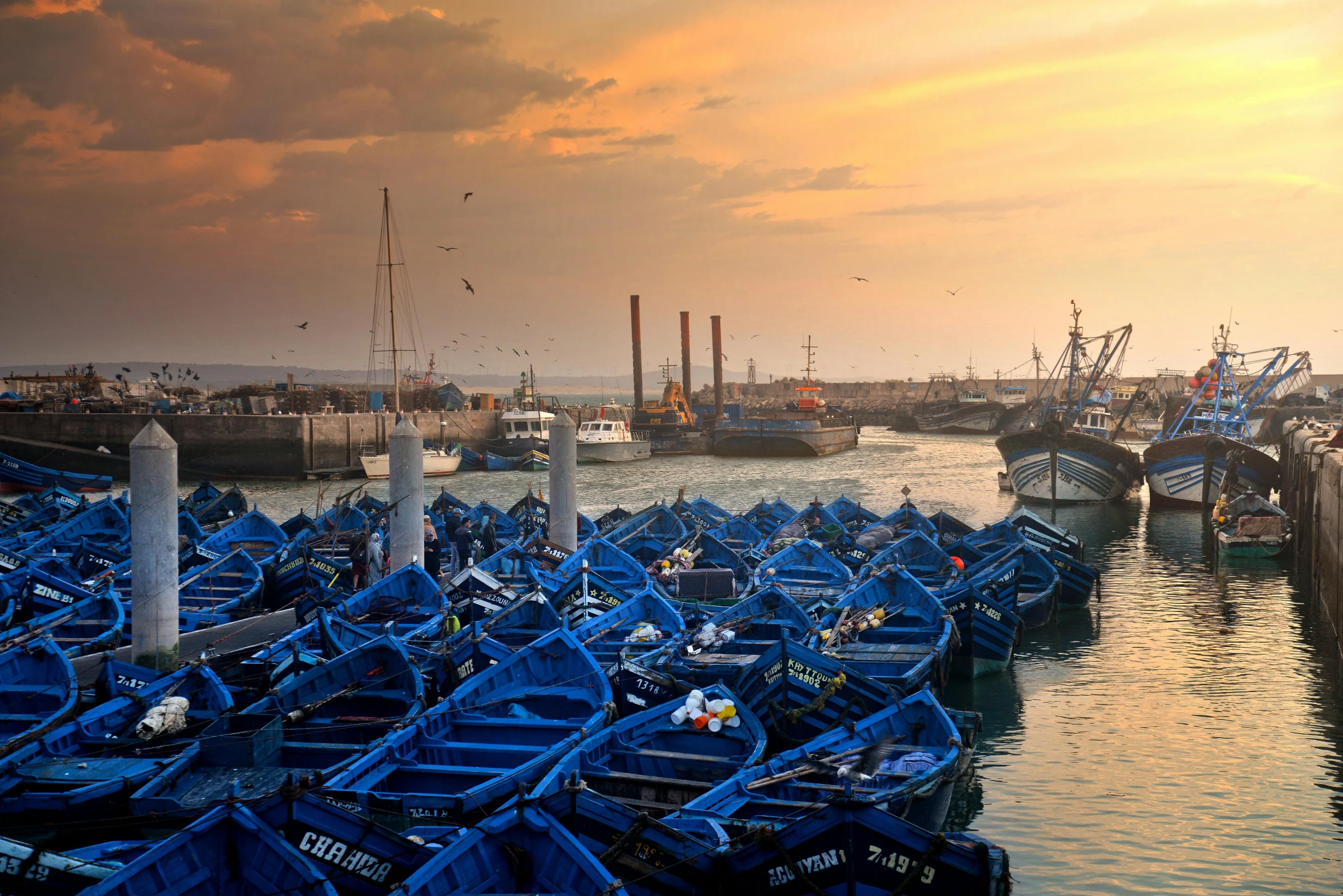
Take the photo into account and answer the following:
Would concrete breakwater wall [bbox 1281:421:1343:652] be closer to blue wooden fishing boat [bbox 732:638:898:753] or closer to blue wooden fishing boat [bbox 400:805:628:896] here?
blue wooden fishing boat [bbox 732:638:898:753]

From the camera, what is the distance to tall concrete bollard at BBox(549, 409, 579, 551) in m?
23.0

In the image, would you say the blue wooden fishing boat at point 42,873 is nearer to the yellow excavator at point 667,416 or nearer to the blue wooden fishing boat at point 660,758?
the blue wooden fishing boat at point 660,758

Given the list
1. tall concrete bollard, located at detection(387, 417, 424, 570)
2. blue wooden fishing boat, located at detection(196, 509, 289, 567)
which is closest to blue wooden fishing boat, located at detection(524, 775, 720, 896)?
tall concrete bollard, located at detection(387, 417, 424, 570)

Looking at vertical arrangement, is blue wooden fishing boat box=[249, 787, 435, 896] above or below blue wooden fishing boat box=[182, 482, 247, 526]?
below

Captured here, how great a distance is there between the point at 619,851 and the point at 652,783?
1.96 metres

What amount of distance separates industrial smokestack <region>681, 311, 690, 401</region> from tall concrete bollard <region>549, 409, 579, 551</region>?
65620 mm

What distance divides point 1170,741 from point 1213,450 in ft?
101

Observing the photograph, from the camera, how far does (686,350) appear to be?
9062cm

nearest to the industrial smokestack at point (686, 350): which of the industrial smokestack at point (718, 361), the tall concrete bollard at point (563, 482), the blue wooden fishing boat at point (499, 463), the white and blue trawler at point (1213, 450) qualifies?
the industrial smokestack at point (718, 361)

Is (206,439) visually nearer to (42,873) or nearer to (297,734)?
(297,734)

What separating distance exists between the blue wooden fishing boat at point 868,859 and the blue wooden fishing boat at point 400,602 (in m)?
10.2

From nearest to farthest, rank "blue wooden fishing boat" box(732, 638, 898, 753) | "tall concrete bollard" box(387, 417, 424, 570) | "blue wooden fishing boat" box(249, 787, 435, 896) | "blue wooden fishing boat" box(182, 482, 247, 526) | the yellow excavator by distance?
"blue wooden fishing boat" box(249, 787, 435, 896) < "blue wooden fishing boat" box(732, 638, 898, 753) < "tall concrete bollard" box(387, 417, 424, 570) < "blue wooden fishing boat" box(182, 482, 247, 526) < the yellow excavator

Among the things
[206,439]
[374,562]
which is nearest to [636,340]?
[206,439]

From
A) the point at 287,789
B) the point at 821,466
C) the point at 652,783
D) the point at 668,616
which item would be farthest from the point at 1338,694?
the point at 821,466
